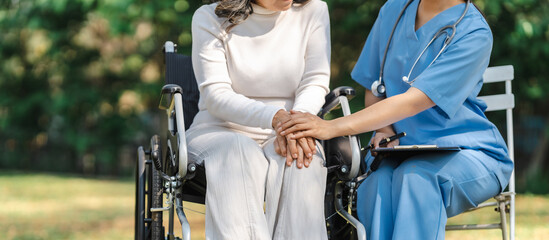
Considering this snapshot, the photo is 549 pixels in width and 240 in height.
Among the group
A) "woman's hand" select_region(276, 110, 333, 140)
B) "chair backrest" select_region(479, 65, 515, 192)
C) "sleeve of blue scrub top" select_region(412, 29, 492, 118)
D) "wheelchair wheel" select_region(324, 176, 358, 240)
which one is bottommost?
"wheelchair wheel" select_region(324, 176, 358, 240)

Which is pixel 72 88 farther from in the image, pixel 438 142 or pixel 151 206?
pixel 438 142

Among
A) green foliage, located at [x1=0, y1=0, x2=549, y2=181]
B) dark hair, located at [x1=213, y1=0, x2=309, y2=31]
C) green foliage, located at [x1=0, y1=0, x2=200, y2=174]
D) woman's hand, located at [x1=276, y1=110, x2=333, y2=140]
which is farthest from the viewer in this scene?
green foliage, located at [x1=0, y1=0, x2=200, y2=174]

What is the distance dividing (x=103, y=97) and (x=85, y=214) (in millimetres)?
4648

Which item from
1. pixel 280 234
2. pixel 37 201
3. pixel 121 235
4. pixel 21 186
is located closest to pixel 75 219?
pixel 121 235

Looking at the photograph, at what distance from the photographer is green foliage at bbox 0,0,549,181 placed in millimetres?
8047

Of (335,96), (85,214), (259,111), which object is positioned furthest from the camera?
(85,214)

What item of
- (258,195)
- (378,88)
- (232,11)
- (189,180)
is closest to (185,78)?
(232,11)

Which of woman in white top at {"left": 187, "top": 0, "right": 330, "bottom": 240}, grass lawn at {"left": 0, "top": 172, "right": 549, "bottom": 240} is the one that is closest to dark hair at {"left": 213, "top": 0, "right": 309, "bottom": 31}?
woman in white top at {"left": 187, "top": 0, "right": 330, "bottom": 240}

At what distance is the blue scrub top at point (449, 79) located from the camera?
2.53m

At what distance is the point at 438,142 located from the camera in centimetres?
262

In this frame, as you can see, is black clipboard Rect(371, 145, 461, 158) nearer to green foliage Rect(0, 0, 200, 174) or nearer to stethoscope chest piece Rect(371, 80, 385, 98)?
stethoscope chest piece Rect(371, 80, 385, 98)

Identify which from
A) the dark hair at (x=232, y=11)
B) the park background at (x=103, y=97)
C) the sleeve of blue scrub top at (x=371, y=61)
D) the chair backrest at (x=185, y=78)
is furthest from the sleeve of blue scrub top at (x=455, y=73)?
the park background at (x=103, y=97)

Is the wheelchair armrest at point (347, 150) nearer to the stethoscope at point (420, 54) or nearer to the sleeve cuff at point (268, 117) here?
the stethoscope at point (420, 54)

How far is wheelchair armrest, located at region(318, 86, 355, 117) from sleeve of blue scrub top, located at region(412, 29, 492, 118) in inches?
10.1
